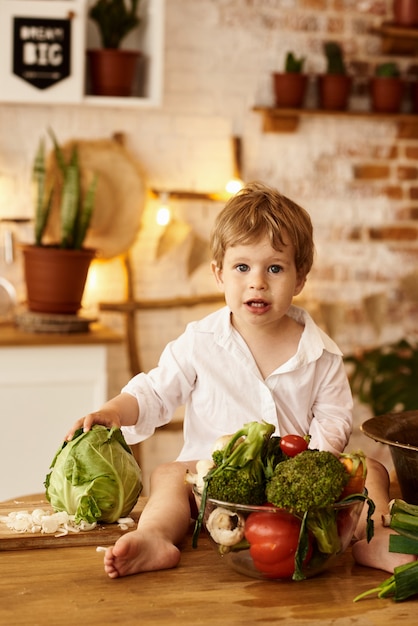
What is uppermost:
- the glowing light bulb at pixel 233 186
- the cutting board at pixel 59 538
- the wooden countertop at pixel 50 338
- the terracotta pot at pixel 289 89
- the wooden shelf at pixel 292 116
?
the terracotta pot at pixel 289 89

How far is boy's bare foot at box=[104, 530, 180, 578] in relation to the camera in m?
1.53

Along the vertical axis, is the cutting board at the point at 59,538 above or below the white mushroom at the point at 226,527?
below

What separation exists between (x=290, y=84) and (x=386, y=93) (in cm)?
49

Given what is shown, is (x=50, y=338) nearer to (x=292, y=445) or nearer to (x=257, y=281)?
(x=257, y=281)

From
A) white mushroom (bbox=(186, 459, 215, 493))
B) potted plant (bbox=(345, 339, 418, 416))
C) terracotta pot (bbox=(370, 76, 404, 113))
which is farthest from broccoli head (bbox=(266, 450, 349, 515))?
terracotta pot (bbox=(370, 76, 404, 113))

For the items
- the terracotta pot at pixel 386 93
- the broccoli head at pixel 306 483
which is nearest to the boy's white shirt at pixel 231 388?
the broccoli head at pixel 306 483

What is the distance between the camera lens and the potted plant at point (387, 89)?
427 centimetres

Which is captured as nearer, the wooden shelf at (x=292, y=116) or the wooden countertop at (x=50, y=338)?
the wooden countertop at (x=50, y=338)

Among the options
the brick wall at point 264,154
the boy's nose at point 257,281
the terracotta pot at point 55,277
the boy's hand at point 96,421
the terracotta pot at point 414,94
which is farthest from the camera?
the terracotta pot at point 414,94

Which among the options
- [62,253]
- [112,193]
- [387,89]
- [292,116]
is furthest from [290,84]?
[62,253]

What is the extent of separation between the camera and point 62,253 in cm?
360

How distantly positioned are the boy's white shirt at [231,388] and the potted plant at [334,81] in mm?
2299

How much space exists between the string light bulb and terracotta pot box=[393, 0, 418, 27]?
1.38m

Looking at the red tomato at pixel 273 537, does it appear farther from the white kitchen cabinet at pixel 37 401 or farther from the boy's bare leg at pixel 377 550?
the white kitchen cabinet at pixel 37 401
